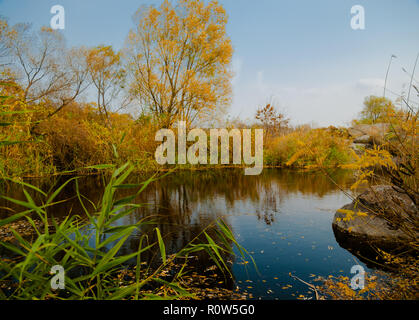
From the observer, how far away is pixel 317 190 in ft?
28.9

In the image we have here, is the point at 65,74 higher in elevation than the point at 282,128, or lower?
higher

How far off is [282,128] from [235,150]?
9.77 metres

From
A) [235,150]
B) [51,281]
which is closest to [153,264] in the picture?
[51,281]

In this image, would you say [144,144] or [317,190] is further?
[144,144]

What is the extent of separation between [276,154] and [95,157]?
35.0 ft

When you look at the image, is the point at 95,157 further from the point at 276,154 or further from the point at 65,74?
the point at 276,154

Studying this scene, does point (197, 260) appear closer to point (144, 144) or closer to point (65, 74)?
point (144, 144)

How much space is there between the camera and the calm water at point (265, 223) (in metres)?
3.05

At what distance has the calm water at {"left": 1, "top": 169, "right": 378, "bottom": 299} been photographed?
305cm

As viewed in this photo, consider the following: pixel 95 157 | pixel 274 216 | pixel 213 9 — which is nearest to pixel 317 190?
pixel 274 216

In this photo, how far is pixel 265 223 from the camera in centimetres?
511

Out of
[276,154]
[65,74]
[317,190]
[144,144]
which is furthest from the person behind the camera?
[276,154]
